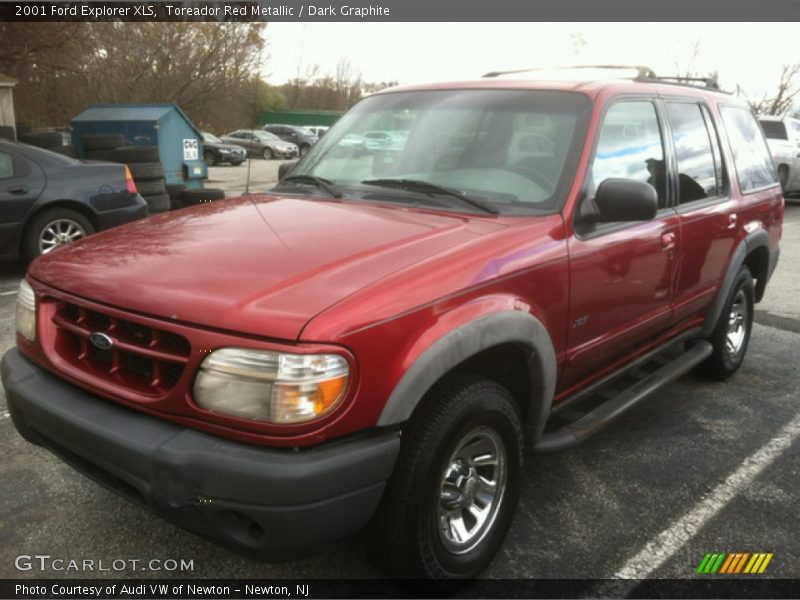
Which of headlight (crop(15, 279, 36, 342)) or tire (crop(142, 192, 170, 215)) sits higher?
headlight (crop(15, 279, 36, 342))

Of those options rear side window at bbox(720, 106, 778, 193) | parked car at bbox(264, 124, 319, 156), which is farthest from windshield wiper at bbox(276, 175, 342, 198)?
parked car at bbox(264, 124, 319, 156)

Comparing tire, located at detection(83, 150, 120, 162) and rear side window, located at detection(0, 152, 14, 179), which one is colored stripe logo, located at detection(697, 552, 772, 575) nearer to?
rear side window, located at detection(0, 152, 14, 179)

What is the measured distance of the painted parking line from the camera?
2.77 meters

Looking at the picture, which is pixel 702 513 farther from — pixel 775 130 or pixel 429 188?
pixel 775 130

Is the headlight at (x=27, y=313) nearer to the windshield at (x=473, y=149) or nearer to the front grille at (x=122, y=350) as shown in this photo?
the front grille at (x=122, y=350)

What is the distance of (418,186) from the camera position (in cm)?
316

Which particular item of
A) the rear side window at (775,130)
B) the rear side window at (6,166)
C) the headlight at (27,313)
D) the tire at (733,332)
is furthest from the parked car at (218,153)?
the headlight at (27,313)

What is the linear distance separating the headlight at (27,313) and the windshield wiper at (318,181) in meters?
1.33

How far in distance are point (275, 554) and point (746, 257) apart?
12.5 ft

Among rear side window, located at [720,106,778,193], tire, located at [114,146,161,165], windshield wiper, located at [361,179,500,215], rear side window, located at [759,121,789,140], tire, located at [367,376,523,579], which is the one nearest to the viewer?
tire, located at [367,376,523,579]

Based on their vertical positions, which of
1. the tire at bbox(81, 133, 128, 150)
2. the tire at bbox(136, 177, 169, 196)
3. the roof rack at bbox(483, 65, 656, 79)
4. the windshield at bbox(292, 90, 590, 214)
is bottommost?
the tire at bbox(136, 177, 169, 196)

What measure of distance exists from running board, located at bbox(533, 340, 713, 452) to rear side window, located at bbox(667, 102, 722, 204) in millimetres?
901

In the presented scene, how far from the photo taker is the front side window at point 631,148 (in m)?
3.18

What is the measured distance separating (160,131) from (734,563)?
1123 cm
